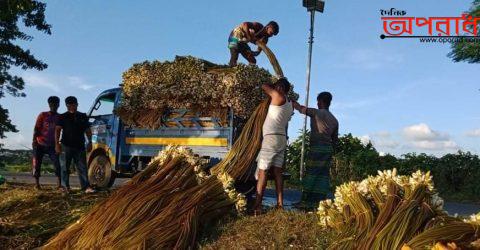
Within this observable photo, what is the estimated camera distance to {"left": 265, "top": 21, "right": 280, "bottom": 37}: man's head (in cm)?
848

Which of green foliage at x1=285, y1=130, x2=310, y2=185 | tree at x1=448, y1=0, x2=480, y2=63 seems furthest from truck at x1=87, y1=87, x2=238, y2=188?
tree at x1=448, y1=0, x2=480, y2=63

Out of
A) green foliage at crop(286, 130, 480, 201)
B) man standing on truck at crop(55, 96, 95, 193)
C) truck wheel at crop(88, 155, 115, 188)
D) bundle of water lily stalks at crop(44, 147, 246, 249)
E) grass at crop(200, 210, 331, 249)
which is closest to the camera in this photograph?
grass at crop(200, 210, 331, 249)

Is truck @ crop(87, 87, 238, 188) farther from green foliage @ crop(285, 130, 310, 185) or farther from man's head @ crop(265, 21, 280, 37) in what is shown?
green foliage @ crop(285, 130, 310, 185)

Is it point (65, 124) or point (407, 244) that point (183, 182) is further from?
point (65, 124)

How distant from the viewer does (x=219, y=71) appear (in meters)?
8.12

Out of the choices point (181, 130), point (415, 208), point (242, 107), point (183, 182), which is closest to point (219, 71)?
point (242, 107)

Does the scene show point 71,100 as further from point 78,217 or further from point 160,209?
point 160,209

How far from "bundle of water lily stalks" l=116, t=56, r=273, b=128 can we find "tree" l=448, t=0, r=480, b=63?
606 inches

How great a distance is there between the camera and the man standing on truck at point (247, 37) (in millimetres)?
8551

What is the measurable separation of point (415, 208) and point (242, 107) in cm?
382

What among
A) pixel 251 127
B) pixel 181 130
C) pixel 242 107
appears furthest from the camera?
pixel 181 130

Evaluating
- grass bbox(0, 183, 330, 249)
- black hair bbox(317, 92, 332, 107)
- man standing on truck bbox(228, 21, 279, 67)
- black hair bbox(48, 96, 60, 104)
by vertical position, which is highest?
man standing on truck bbox(228, 21, 279, 67)

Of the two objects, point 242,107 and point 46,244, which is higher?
point 242,107

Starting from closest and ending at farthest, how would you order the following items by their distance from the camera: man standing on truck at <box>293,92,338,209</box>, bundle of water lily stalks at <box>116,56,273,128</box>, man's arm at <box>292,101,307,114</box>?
man's arm at <box>292,101,307,114</box> < man standing on truck at <box>293,92,338,209</box> < bundle of water lily stalks at <box>116,56,273,128</box>
